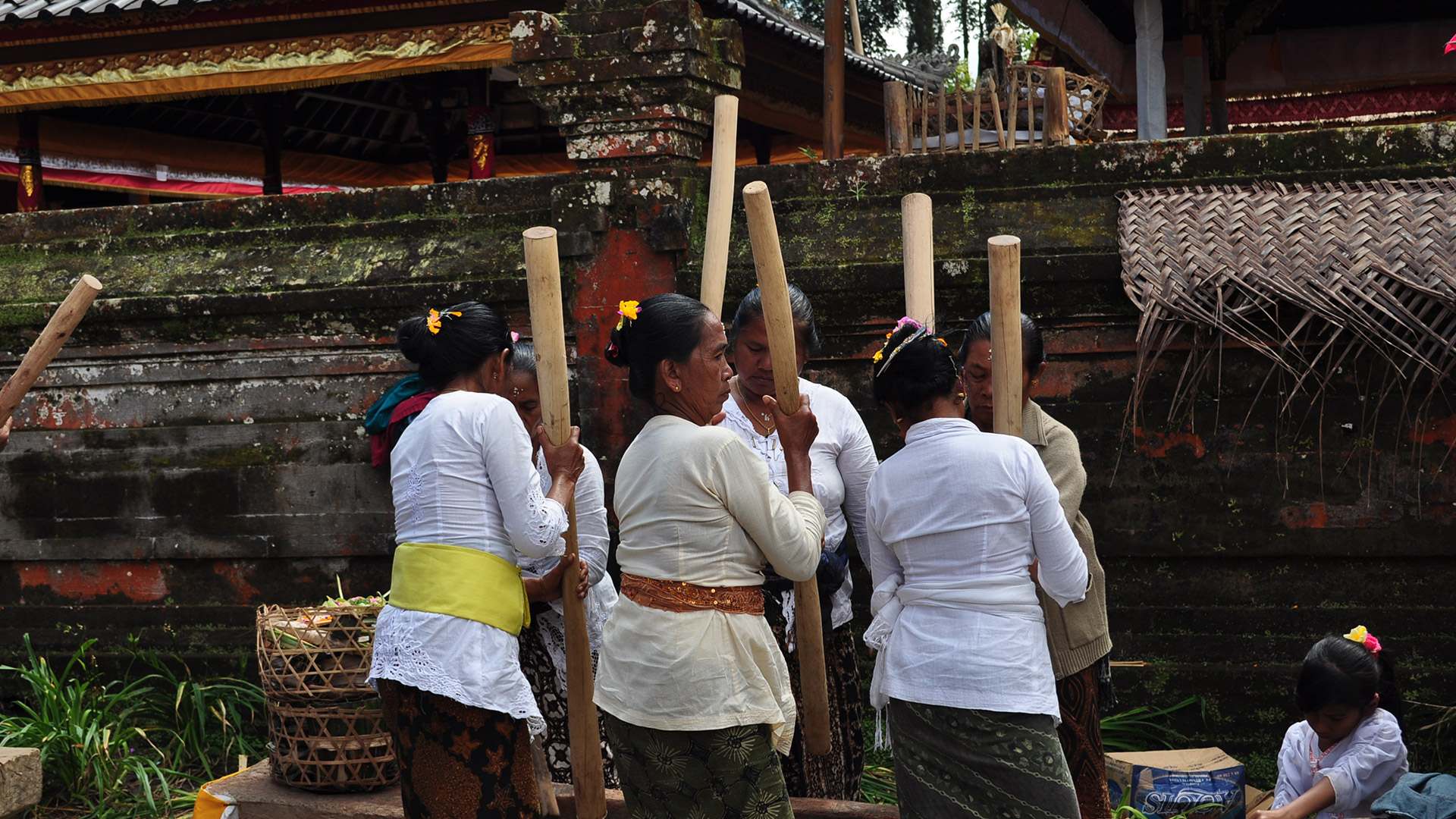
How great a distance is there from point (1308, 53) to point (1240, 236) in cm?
529

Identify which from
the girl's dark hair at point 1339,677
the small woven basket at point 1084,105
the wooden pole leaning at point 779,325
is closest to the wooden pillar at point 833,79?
the small woven basket at point 1084,105

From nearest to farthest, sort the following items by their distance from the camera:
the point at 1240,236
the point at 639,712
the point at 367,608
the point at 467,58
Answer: the point at 639,712 < the point at 367,608 < the point at 1240,236 < the point at 467,58

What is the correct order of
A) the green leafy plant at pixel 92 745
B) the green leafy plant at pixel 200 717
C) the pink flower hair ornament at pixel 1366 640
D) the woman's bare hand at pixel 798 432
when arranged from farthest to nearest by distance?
the green leafy plant at pixel 200 717 → the green leafy plant at pixel 92 745 → the pink flower hair ornament at pixel 1366 640 → the woman's bare hand at pixel 798 432

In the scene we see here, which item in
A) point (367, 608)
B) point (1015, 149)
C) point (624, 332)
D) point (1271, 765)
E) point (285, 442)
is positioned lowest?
point (1271, 765)

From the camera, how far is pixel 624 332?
2480 millimetres

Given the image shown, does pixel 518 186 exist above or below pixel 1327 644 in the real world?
above

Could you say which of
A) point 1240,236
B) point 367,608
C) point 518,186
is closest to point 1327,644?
point 1240,236

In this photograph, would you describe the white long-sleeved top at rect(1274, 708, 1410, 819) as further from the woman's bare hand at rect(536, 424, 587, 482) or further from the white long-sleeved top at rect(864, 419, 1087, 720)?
the woman's bare hand at rect(536, 424, 587, 482)

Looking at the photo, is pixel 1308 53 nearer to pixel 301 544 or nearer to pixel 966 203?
pixel 966 203

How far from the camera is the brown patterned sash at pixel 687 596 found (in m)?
2.32

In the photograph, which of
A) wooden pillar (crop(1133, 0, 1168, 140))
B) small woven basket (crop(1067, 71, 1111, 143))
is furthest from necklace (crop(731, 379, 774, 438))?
wooden pillar (crop(1133, 0, 1168, 140))

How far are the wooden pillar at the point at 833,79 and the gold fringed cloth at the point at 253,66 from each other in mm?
1784

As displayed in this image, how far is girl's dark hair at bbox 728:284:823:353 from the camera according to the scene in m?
3.10

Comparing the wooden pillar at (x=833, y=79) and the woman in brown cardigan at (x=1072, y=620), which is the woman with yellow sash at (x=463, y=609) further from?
the wooden pillar at (x=833, y=79)
